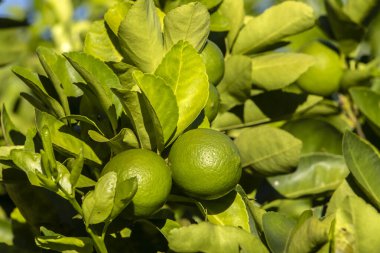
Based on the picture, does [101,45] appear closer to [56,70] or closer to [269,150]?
[56,70]

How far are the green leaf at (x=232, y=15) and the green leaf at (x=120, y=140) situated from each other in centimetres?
44

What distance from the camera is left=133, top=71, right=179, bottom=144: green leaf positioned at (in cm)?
110

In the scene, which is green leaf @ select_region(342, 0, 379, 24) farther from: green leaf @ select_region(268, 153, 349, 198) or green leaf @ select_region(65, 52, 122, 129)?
green leaf @ select_region(65, 52, 122, 129)

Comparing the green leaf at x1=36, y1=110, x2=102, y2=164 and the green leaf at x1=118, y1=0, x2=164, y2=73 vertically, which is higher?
the green leaf at x1=118, y1=0, x2=164, y2=73

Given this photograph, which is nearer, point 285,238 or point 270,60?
point 285,238

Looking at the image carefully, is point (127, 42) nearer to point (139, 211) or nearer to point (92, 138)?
point (92, 138)

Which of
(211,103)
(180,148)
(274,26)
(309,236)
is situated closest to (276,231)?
(309,236)

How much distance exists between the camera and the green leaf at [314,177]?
1.63 metres

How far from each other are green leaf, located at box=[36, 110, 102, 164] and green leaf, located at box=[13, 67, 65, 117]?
33 mm

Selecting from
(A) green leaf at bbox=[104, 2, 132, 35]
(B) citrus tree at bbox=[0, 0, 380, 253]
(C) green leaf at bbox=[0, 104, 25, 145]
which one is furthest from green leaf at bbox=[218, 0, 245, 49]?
(C) green leaf at bbox=[0, 104, 25, 145]

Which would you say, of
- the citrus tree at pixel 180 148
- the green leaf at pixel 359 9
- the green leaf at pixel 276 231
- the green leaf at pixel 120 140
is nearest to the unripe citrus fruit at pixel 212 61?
the citrus tree at pixel 180 148

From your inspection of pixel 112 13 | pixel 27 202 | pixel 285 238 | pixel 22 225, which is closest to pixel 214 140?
pixel 285 238

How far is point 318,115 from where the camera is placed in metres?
1.77

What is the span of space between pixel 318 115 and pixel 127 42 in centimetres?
71
